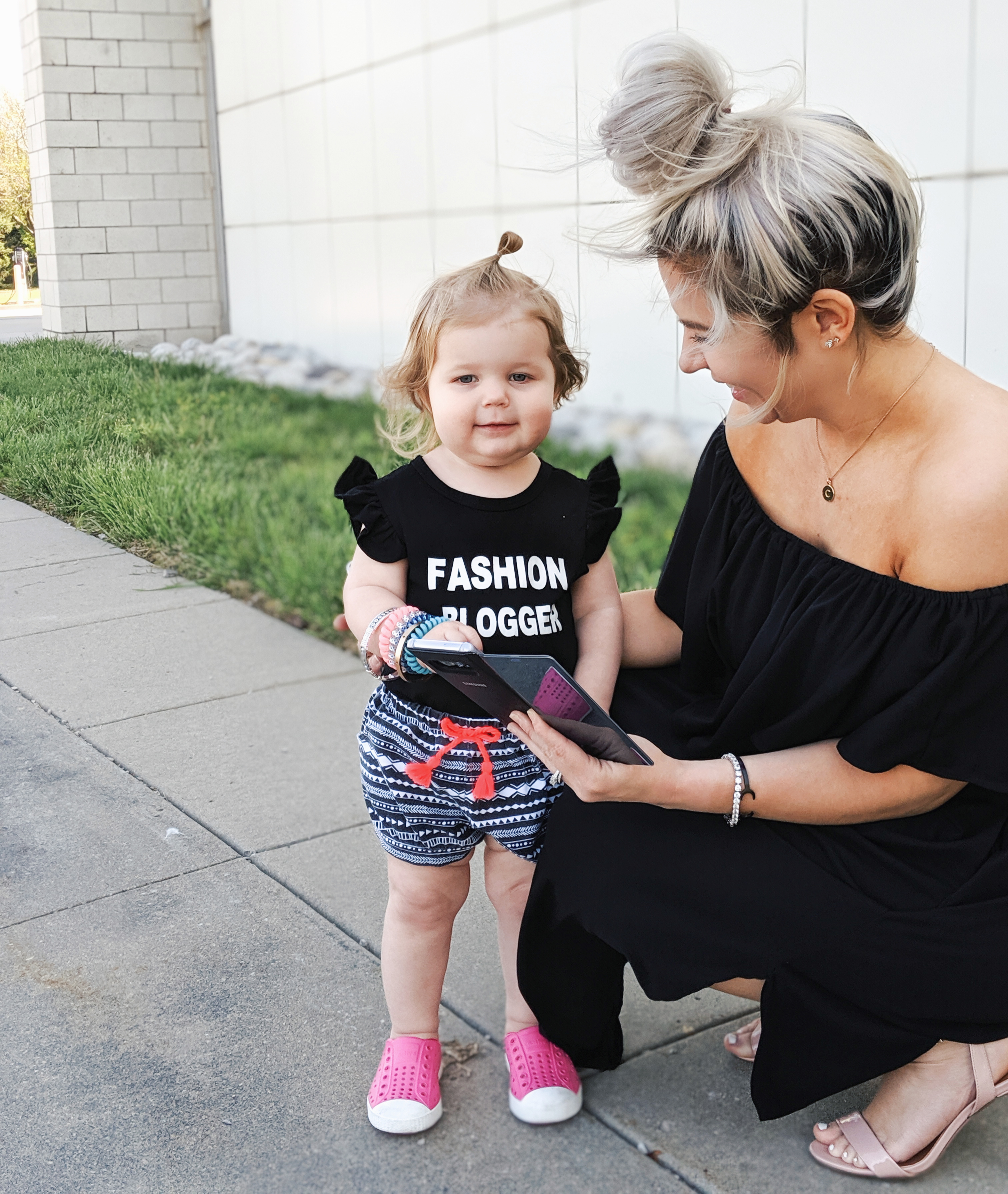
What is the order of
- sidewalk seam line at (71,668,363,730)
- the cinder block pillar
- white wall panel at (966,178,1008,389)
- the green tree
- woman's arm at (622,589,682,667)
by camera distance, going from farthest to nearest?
the cinder block pillar < the green tree < white wall panel at (966,178,1008,389) < sidewalk seam line at (71,668,363,730) < woman's arm at (622,589,682,667)

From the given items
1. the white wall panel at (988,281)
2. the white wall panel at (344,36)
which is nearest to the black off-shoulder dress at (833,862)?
the white wall panel at (988,281)

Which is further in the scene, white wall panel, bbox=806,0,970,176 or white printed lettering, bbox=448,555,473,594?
white wall panel, bbox=806,0,970,176

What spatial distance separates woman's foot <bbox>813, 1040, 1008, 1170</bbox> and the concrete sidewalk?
2.8 inches

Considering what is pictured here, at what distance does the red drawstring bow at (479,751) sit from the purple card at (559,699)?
1.06ft

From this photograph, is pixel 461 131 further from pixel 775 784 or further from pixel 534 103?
pixel 775 784

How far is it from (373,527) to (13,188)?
557 centimetres

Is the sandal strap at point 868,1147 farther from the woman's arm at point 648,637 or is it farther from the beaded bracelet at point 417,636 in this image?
the beaded bracelet at point 417,636

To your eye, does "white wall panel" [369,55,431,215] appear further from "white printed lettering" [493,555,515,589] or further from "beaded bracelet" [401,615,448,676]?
"beaded bracelet" [401,615,448,676]

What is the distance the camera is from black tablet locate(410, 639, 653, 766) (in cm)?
180

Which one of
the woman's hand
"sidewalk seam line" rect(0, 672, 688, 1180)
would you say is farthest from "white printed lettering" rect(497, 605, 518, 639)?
"sidewalk seam line" rect(0, 672, 688, 1180)

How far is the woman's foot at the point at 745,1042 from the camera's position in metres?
2.39

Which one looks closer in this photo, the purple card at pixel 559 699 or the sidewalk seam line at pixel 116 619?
the purple card at pixel 559 699

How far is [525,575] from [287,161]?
23.7 ft

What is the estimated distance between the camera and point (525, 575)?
2.27 m
